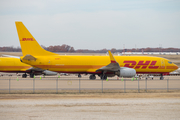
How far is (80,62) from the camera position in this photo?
38.3 m

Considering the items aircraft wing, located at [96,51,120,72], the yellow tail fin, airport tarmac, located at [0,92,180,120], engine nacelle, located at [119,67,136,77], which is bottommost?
airport tarmac, located at [0,92,180,120]

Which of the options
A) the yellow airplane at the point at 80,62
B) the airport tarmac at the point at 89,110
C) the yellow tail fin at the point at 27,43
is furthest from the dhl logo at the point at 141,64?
the airport tarmac at the point at 89,110

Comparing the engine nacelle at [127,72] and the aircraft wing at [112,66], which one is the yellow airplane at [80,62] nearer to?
the aircraft wing at [112,66]

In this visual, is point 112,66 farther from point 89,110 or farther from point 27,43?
point 89,110

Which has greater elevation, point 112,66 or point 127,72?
point 112,66

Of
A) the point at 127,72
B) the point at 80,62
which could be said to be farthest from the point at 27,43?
the point at 127,72

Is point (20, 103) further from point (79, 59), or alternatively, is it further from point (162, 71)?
point (162, 71)

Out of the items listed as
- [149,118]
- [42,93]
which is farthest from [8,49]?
[149,118]

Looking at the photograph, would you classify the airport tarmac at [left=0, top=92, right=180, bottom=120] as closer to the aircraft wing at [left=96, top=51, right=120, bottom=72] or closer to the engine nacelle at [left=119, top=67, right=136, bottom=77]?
the engine nacelle at [left=119, top=67, right=136, bottom=77]

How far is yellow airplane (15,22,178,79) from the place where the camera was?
37.9 metres

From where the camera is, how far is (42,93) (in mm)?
23484

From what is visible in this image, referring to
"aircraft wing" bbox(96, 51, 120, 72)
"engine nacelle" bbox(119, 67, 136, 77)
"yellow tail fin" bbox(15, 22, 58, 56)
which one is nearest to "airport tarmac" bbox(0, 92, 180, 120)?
"engine nacelle" bbox(119, 67, 136, 77)

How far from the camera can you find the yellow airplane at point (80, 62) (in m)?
37.9

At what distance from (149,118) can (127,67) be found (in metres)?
25.4
